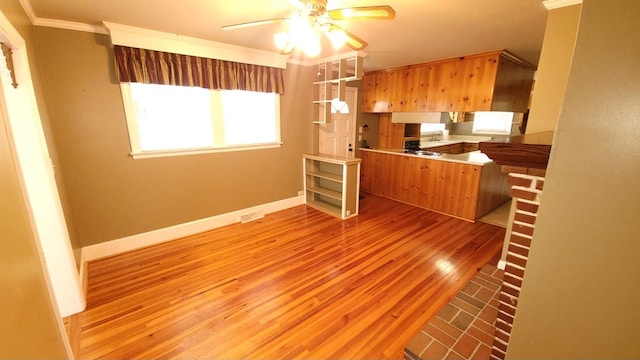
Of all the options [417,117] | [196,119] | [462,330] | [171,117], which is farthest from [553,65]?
[171,117]

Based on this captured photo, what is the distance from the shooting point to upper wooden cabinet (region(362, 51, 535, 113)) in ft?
11.4

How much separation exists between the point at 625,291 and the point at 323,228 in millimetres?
3106

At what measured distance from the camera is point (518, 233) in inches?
48.6

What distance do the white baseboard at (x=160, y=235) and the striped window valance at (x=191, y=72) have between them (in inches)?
69.2

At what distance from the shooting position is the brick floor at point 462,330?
1617mm

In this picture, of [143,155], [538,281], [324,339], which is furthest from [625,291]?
[143,155]

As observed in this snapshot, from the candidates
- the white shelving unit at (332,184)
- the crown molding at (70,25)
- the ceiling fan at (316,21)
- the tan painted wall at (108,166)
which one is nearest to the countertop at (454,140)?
the white shelving unit at (332,184)

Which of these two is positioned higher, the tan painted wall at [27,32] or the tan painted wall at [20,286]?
the tan painted wall at [27,32]

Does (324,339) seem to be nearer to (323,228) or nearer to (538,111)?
(323,228)

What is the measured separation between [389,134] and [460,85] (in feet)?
5.99

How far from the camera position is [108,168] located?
274cm

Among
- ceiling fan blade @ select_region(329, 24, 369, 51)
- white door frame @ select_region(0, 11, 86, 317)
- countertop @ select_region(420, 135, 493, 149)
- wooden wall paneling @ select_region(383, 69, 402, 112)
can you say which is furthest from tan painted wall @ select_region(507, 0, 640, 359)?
countertop @ select_region(420, 135, 493, 149)

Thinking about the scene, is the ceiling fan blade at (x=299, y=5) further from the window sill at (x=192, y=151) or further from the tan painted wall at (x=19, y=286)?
the window sill at (x=192, y=151)

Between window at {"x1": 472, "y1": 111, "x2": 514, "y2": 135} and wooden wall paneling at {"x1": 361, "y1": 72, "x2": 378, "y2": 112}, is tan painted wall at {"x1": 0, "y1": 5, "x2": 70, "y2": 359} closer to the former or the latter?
wooden wall paneling at {"x1": 361, "y1": 72, "x2": 378, "y2": 112}
